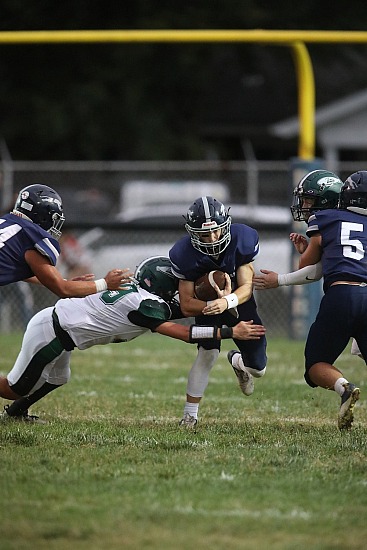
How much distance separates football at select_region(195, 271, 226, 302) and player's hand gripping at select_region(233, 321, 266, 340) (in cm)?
44

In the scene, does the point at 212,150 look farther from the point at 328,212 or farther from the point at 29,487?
the point at 29,487

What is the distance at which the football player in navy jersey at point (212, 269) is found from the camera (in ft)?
20.0

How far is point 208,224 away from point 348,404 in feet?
4.09

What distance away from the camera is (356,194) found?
629cm

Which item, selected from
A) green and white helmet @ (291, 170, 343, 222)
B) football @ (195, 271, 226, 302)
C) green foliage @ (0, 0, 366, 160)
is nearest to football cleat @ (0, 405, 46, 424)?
football @ (195, 271, 226, 302)

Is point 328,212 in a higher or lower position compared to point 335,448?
higher

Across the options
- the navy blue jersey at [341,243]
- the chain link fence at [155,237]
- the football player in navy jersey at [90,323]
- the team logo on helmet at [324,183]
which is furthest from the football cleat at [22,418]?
the chain link fence at [155,237]

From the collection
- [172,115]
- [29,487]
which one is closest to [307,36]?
[29,487]

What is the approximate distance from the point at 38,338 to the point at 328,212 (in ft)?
6.01

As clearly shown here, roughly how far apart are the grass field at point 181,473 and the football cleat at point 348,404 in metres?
0.09

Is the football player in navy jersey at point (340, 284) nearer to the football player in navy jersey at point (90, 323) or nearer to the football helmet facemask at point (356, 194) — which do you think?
the football helmet facemask at point (356, 194)

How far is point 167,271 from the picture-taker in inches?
250

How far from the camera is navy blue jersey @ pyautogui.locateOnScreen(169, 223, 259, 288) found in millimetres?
6199

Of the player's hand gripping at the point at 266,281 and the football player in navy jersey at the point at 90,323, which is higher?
the player's hand gripping at the point at 266,281
